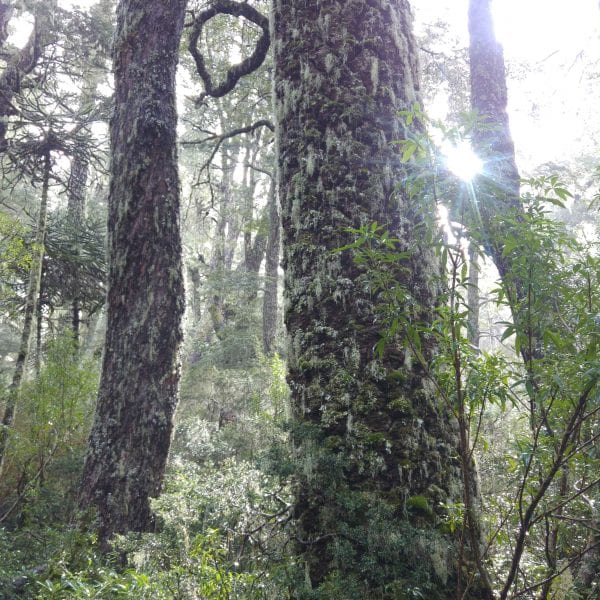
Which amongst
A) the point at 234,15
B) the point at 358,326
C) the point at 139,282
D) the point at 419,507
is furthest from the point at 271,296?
the point at 419,507

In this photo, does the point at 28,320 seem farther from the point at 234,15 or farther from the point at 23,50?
the point at 23,50

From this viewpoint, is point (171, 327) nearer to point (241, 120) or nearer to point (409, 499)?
point (409, 499)

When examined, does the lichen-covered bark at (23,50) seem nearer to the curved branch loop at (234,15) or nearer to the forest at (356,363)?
the curved branch loop at (234,15)

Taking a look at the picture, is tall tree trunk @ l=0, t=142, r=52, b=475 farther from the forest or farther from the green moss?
the green moss

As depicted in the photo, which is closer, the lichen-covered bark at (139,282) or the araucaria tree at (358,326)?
the araucaria tree at (358,326)

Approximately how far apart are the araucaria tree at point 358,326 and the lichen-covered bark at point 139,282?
2214 millimetres

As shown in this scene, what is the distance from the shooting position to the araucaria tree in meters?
1.47

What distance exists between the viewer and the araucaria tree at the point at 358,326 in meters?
1.47

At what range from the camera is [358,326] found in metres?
1.89

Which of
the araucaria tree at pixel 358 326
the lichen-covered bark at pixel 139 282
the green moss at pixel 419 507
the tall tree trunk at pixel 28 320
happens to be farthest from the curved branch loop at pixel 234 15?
the green moss at pixel 419 507

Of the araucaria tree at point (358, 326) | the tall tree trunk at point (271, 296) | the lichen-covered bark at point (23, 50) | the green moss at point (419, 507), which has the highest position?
the lichen-covered bark at point (23, 50)

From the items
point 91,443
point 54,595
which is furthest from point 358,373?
point 91,443

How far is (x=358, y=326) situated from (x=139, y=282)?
2.79 m

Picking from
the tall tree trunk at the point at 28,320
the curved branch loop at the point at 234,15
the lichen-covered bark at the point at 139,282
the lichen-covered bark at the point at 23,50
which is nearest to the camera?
the lichen-covered bark at the point at 139,282
